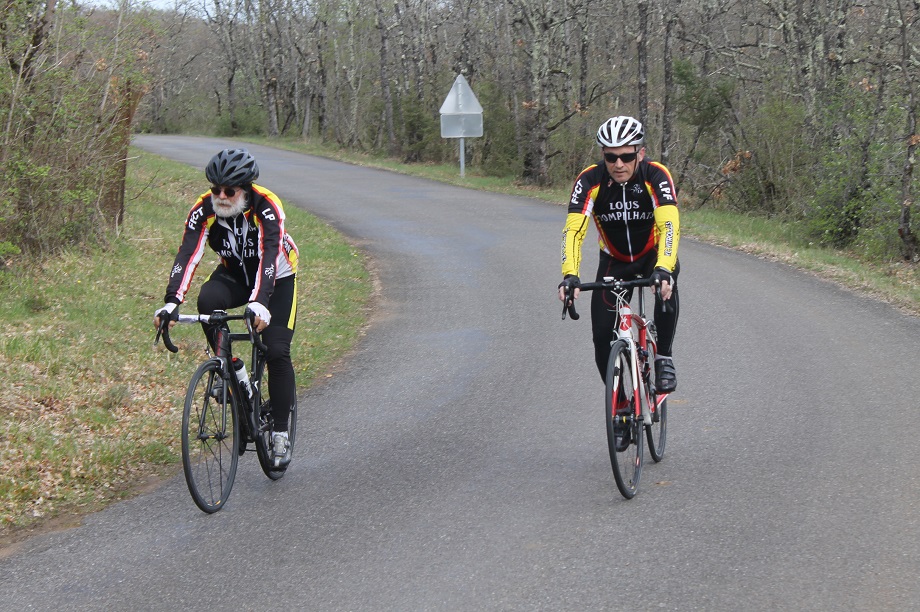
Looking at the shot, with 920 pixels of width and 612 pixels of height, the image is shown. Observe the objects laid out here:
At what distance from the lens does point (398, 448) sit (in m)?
6.86

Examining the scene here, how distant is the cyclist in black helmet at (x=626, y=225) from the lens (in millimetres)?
5809

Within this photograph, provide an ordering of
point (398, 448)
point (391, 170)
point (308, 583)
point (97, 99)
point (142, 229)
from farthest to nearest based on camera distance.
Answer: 1. point (391, 170)
2. point (142, 229)
3. point (97, 99)
4. point (398, 448)
5. point (308, 583)

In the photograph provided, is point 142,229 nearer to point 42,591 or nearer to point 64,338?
point 64,338

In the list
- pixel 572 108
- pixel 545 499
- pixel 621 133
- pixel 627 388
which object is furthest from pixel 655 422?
pixel 572 108

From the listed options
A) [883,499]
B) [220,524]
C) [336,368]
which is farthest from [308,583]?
[336,368]

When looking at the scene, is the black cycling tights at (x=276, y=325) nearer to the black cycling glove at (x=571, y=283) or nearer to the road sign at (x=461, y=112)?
the black cycling glove at (x=571, y=283)

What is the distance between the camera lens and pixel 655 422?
6.27 meters

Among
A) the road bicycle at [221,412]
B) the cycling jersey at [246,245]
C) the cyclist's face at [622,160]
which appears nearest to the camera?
the road bicycle at [221,412]

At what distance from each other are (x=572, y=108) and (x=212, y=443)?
2378cm

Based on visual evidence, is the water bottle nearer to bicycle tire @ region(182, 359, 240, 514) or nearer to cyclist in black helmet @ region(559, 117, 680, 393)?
bicycle tire @ region(182, 359, 240, 514)

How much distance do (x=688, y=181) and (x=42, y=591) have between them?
74.8 feet

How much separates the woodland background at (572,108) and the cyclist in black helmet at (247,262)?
4.93m

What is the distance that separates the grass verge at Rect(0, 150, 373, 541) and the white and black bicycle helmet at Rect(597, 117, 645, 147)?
3.50m

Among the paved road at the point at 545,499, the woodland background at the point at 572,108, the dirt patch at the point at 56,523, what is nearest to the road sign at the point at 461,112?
the woodland background at the point at 572,108
